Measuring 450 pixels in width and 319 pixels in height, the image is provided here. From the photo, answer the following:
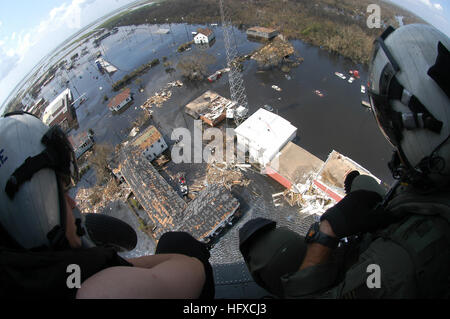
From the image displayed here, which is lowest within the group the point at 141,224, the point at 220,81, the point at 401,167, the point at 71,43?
the point at 141,224

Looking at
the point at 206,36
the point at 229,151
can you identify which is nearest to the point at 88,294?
the point at 229,151

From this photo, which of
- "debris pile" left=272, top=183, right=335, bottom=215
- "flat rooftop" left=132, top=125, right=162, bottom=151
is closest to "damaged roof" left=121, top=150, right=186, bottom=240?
"flat rooftop" left=132, top=125, right=162, bottom=151

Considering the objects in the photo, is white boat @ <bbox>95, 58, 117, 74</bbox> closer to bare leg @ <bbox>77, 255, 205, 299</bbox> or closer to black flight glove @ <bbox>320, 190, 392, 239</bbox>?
bare leg @ <bbox>77, 255, 205, 299</bbox>

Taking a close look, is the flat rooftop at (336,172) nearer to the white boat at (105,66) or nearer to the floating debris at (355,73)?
the floating debris at (355,73)

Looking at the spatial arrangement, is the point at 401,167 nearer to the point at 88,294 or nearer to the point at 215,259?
the point at 88,294

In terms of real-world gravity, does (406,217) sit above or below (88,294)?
below

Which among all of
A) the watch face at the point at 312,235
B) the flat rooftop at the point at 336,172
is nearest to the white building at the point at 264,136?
the flat rooftop at the point at 336,172

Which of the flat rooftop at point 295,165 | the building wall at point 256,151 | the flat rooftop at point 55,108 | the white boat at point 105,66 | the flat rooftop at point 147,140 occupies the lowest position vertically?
the flat rooftop at point 295,165

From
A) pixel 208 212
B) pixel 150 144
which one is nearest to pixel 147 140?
pixel 150 144
